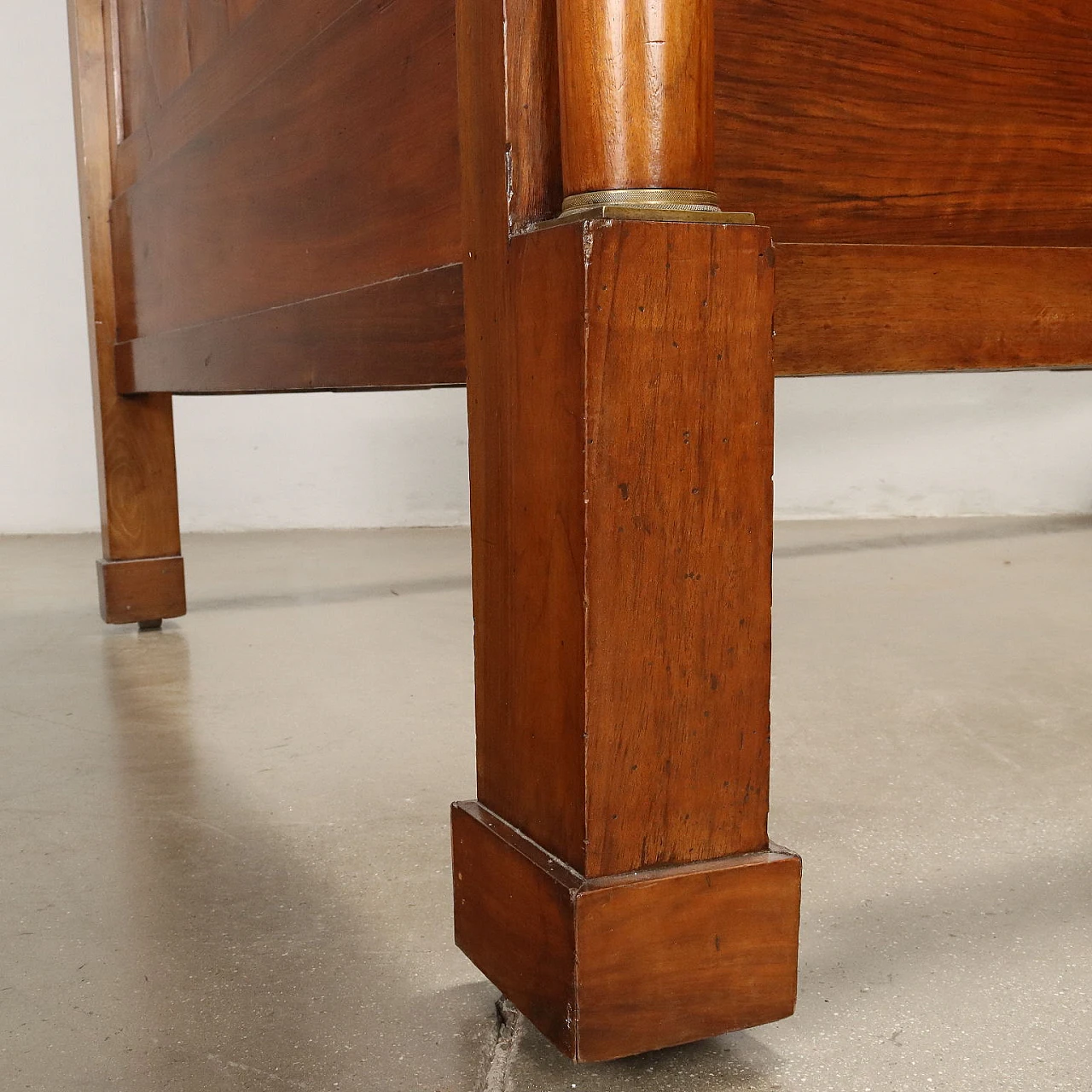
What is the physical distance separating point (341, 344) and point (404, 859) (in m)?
0.43

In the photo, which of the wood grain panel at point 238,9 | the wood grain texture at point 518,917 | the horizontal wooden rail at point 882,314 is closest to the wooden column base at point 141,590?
the wood grain panel at point 238,9

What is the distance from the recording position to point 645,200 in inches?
23.7

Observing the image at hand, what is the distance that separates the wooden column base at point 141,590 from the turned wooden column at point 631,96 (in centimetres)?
158

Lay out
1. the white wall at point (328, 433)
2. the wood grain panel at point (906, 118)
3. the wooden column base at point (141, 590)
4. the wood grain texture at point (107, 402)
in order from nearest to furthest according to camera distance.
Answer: the wood grain panel at point (906, 118)
the wood grain texture at point (107, 402)
the wooden column base at point (141, 590)
the white wall at point (328, 433)

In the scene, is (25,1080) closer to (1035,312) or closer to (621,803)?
(621,803)

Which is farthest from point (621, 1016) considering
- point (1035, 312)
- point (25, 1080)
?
point (1035, 312)

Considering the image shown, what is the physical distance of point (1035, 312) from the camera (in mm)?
858

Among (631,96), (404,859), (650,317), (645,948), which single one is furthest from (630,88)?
(404,859)

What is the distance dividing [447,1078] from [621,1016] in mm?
110

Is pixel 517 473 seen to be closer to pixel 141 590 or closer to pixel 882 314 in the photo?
pixel 882 314

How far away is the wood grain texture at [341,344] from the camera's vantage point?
0.82 m

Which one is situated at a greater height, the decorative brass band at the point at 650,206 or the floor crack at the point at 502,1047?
the decorative brass band at the point at 650,206

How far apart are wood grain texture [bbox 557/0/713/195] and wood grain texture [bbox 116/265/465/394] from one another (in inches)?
7.5

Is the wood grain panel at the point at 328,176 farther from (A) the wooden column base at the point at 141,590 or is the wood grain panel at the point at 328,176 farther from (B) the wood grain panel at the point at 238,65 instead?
(A) the wooden column base at the point at 141,590
